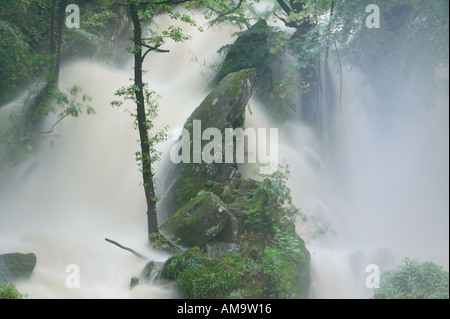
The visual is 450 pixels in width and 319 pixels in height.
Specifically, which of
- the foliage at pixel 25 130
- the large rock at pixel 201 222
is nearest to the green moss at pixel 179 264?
the large rock at pixel 201 222

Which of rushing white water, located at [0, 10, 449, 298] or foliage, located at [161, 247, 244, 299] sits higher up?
rushing white water, located at [0, 10, 449, 298]

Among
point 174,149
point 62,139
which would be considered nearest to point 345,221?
point 174,149

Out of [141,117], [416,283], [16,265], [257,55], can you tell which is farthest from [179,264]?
[257,55]

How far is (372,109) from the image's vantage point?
12.7 metres

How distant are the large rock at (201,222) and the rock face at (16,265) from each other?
2.65m

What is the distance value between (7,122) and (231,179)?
19.9 feet

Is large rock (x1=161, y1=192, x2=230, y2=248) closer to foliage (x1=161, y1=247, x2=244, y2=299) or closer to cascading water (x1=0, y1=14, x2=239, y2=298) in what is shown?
cascading water (x1=0, y1=14, x2=239, y2=298)

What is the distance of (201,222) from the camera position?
26.6 ft

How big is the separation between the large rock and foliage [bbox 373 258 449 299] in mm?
3216

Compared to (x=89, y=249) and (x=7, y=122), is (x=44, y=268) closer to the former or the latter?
(x=89, y=249)

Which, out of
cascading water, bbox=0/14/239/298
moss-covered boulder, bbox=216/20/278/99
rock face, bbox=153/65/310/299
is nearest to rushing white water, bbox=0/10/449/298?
cascading water, bbox=0/14/239/298

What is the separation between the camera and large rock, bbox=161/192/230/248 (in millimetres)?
8109

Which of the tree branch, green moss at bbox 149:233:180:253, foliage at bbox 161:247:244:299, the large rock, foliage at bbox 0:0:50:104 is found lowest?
foliage at bbox 161:247:244:299

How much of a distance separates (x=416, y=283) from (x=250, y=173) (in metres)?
5.02
